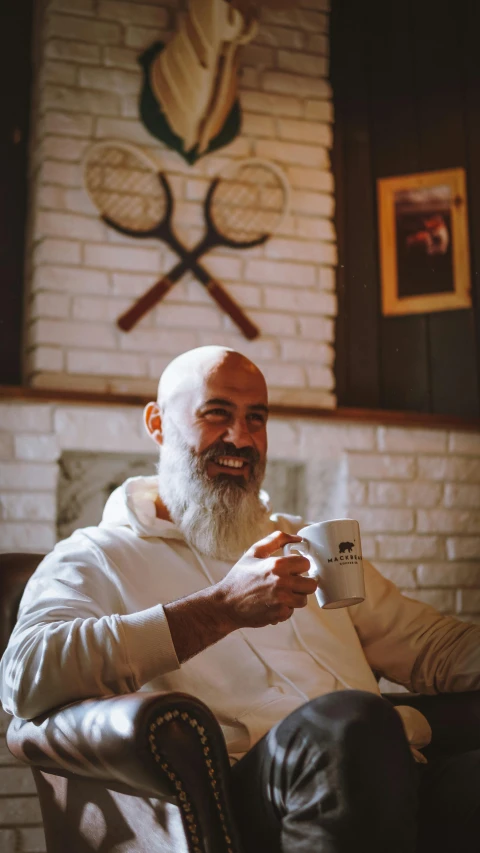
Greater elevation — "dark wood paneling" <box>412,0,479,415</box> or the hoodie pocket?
"dark wood paneling" <box>412,0,479,415</box>

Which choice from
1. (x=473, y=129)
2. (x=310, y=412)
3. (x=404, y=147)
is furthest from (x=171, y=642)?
(x=473, y=129)

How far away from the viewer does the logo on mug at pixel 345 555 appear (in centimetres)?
131

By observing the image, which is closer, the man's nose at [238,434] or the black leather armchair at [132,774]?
the black leather armchair at [132,774]

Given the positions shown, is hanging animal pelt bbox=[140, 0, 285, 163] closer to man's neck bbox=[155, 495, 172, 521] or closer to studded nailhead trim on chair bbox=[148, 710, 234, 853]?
man's neck bbox=[155, 495, 172, 521]

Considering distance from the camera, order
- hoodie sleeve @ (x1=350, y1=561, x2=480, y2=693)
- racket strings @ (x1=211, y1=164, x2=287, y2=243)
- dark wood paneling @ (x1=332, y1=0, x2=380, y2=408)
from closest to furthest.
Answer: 1. hoodie sleeve @ (x1=350, y1=561, x2=480, y2=693)
2. racket strings @ (x1=211, y1=164, x2=287, y2=243)
3. dark wood paneling @ (x1=332, y1=0, x2=380, y2=408)

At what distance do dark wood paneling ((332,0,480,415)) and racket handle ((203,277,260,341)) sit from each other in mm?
389

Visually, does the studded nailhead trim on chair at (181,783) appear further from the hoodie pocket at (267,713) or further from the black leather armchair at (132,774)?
the hoodie pocket at (267,713)

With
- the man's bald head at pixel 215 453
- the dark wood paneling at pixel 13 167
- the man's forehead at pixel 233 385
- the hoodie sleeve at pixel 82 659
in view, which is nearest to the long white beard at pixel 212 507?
the man's bald head at pixel 215 453

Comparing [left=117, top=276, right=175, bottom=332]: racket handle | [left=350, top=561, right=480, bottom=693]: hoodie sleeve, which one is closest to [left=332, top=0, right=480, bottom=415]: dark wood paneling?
[left=117, top=276, right=175, bottom=332]: racket handle

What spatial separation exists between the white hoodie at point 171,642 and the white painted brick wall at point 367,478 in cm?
56

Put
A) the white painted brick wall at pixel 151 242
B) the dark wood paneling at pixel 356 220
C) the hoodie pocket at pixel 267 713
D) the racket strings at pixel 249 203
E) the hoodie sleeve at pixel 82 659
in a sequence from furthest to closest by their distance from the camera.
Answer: the dark wood paneling at pixel 356 220, the racket strings at pixel 249 203, the white painted brick wall at pixel 151 242, the hoodie pocket at pixel 267 713, the hoodie sleeve at pixel 82 659

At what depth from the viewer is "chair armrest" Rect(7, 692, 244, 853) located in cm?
107

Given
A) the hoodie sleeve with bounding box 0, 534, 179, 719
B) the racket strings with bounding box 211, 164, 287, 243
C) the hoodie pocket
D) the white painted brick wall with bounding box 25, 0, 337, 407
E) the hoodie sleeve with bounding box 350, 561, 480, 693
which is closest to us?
the hoodie sleeve with bounding box 0, 534, 179, 719

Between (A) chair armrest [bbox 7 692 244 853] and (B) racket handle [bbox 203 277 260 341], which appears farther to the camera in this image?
(B) racket handle [bbox 203 277 260 341]
